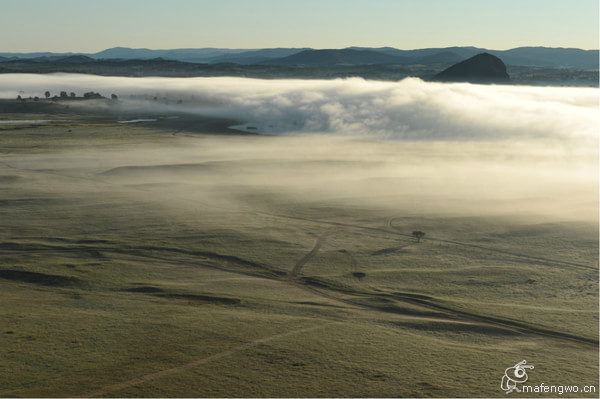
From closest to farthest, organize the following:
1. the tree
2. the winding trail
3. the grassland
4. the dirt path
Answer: the dirt path, the grassland, the winding trail, the tree

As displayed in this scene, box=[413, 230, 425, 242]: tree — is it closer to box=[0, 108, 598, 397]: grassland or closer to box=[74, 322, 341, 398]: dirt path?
box=[0, 108, 598, 397]: grassland

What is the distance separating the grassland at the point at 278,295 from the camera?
79.7ft

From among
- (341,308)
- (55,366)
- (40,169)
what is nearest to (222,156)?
(40,169)

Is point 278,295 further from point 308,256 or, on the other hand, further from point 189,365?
point 189,365

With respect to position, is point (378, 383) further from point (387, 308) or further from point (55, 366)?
point (55, 366)

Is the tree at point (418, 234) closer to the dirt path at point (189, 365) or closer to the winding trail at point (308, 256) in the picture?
the winding trail at point (308, 256)

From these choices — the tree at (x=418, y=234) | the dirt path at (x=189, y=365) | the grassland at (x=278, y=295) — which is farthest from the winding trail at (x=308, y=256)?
the dirt path at (x=189, y=365)

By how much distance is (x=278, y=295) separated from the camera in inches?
1352

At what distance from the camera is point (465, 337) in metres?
28.8

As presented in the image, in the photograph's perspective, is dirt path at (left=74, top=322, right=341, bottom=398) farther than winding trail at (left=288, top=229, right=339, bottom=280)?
No

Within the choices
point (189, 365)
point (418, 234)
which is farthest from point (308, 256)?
point (189, 365)

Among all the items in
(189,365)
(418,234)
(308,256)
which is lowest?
(189,365)

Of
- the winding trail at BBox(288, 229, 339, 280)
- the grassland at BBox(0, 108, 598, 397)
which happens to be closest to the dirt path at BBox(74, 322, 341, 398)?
the grassland at BBox(0, 108, 598, 397)

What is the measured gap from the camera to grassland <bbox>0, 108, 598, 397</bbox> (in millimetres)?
24281
